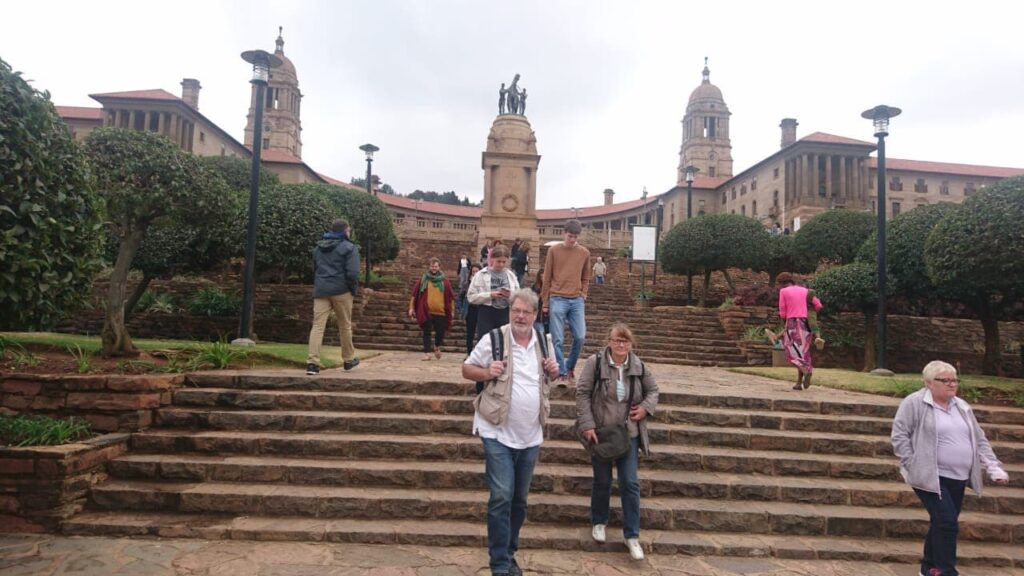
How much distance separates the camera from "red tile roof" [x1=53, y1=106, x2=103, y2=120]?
4334 cm

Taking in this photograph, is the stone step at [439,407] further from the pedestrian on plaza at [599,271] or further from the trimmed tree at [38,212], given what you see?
the pedestrian on plaza at [599,271]

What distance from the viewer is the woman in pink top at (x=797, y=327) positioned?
24.6 ft

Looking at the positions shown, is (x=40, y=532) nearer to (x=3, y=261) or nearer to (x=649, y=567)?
(x=3, y=261)

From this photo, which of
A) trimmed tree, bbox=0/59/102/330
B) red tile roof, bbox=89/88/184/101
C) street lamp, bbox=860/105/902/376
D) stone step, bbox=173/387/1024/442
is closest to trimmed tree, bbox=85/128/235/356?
trimmed tree, bbox=0/59/102/330

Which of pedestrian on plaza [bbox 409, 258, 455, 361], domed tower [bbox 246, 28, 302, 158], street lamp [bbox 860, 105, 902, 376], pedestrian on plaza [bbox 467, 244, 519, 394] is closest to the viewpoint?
pedestrian on plaza [bbox 467, 244, 519, 394]

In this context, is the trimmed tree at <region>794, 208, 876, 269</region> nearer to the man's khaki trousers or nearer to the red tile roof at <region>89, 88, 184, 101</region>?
the man's khaki trousers

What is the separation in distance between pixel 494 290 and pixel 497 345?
240cm

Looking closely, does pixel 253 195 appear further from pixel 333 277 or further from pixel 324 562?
pixel 324 562

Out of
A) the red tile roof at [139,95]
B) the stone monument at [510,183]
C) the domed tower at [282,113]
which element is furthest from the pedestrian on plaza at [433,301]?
the domed tower at [282,113]

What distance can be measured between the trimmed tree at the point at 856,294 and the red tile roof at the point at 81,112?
50.5m

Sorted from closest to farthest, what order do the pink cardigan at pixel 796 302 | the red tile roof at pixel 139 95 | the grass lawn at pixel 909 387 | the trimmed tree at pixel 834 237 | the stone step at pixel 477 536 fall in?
the stone step at pixel 477 536
the grass lawn at pixel 909 387
the pink cardigan at pixel 796 302
the trimmed tree at pixel 834 237
the red tile roof at pixel 139 95

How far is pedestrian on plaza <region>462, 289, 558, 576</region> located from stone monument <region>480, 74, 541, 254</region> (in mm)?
21386

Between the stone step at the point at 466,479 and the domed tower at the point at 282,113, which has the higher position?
the domed tower at the point at 282,113

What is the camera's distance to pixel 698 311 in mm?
16453
